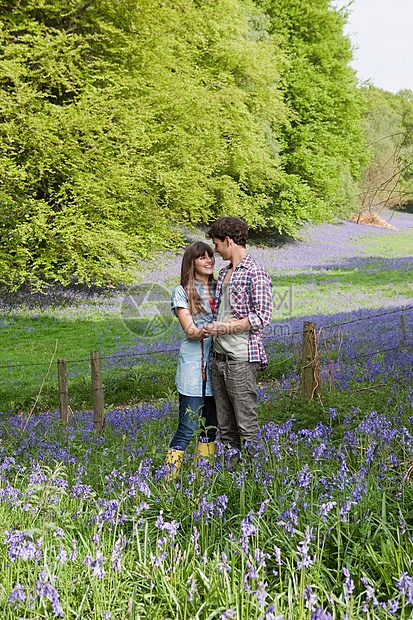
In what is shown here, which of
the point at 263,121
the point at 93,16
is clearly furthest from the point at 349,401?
the point at 263,121

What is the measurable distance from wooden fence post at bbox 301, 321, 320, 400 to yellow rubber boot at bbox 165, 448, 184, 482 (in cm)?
214

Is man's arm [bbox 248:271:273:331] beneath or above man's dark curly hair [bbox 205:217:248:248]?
beneath

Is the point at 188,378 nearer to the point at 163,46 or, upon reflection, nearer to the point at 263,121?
the point at 163,46


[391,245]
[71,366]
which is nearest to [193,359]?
[71,366]

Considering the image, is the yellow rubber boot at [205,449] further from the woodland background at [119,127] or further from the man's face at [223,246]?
the woodland background at [119,127]

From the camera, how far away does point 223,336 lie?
3969 mm

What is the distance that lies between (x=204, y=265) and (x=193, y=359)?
2.51ft

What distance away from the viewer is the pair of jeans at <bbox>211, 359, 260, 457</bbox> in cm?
395

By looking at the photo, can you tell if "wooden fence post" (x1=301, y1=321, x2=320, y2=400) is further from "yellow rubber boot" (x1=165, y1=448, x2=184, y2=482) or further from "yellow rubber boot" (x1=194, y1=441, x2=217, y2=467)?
"yellow rubber boot" (x1=165, y1=448, x2=184, y2=482)

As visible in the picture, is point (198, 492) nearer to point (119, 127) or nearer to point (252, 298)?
point (252, 298)

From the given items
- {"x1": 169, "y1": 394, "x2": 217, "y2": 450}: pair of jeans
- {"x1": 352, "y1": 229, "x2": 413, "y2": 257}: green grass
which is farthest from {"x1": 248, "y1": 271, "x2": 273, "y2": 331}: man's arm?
{"x1": 352, "y1": 229, "x2": 413, "y2": 257}: green grass

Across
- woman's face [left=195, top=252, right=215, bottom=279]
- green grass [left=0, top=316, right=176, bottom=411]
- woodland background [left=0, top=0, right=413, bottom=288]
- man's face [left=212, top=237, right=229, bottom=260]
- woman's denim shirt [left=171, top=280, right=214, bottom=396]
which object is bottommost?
green grass [left=0, top=316, right=176, bottom=411]

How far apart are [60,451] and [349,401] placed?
9.77ft

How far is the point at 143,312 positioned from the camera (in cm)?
1647
